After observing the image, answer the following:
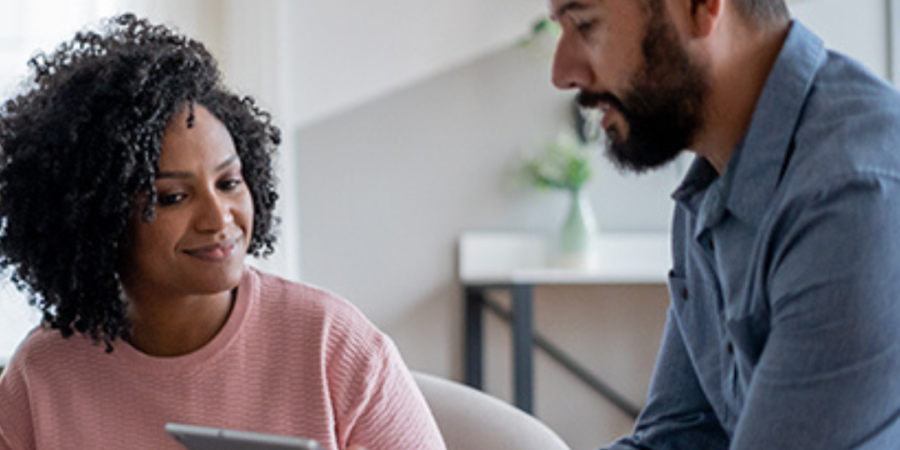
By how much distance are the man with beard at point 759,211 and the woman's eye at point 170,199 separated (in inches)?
17.7

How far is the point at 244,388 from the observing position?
143 centimetres

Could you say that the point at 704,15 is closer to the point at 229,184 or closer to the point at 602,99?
the point at 602,99

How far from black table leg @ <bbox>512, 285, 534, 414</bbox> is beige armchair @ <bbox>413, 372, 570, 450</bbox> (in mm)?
1999

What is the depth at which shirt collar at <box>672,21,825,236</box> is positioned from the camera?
1086mm

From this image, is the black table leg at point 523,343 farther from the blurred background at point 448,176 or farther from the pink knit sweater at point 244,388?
the pink knit sweater at point 244,388

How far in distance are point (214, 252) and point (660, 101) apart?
522mm

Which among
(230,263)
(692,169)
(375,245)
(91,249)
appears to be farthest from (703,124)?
(375,245)

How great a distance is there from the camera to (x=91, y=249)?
4.71 ft

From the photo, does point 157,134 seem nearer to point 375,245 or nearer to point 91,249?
point 91,249

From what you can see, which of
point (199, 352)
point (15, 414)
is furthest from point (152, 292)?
point (15, 414)

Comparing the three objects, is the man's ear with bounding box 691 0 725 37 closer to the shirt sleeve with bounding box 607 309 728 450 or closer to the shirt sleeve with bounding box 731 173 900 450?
the shirt sleeve with bounding box 731 173 900 450

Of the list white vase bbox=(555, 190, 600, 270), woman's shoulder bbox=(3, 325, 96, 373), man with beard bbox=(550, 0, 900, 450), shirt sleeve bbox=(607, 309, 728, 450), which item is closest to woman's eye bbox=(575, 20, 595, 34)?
man with beard bbox=(550, 0, 900, 450)

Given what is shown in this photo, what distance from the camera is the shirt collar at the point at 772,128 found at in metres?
1.09

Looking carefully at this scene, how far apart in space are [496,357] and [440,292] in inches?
11.1
